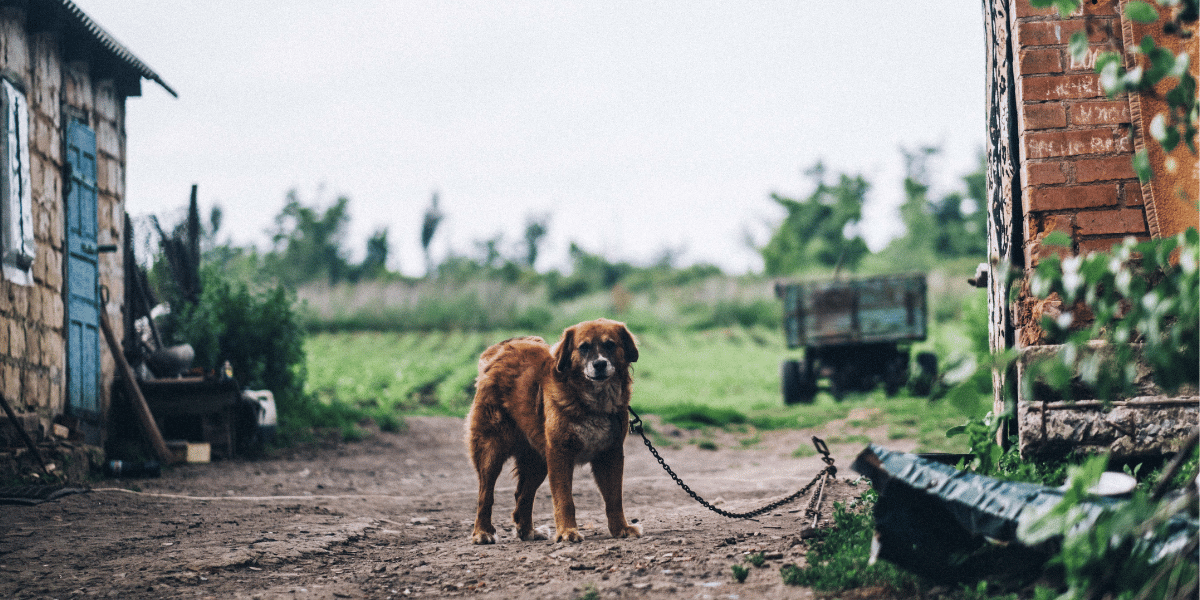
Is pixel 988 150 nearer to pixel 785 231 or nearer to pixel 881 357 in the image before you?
pixel 881 357

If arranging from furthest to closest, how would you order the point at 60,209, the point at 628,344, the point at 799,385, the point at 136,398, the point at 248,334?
the point at 799,385 → the point at 248,334 → the point at 136,398 → the point at 60,209 → the point at 628,344

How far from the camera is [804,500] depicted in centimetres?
552

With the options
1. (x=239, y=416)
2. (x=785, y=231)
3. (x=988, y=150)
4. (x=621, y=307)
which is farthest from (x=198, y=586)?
(x=785, y=231)

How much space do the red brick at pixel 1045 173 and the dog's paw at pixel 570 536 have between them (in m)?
2.68

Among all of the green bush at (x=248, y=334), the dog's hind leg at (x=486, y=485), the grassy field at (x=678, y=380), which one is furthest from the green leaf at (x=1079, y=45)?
the green bush at (x=248, y=334)

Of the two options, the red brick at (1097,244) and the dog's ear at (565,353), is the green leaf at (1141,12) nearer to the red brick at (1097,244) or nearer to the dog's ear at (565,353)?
the red brick at (1097,244)

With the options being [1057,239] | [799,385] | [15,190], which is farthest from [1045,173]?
[799,385]

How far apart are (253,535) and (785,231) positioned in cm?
3781

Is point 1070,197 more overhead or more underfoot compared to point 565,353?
more overhead

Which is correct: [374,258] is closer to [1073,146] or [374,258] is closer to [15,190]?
[15,190]

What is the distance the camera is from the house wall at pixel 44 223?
23.7ft

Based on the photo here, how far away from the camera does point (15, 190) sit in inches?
285

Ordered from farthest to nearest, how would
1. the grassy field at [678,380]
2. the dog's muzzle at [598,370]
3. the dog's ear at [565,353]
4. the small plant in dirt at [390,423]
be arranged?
the grassy field at [678,380], the small plant in dirt at [390,423], the dog's ear at [565,353], the dog's muzzle at [598,370]

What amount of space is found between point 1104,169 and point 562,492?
2.90 meters
